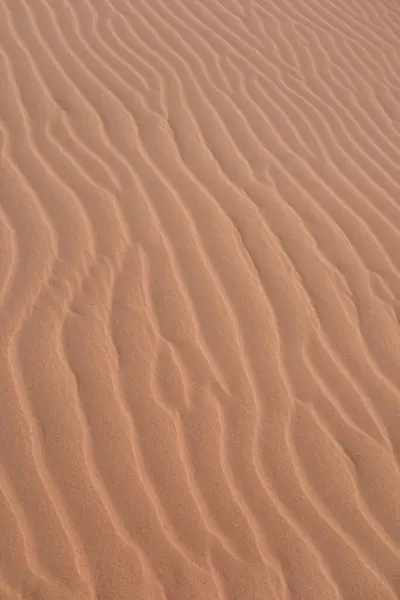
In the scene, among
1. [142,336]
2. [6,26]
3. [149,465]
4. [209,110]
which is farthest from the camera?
[6,26]

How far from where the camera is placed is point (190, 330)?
10.3 feet

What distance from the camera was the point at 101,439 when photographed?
8.73ft

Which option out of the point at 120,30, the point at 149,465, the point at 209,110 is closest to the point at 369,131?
the point at 209,110

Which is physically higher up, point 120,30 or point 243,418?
point 120,30

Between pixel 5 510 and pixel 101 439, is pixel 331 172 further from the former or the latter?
pixel 5 510

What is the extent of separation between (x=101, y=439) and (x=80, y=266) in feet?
3.14

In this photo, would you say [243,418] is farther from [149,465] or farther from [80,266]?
[80,266]

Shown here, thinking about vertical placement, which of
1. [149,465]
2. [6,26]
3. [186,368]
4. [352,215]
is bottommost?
[149,465]

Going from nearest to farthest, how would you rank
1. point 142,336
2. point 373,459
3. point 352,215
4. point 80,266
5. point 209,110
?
point 373,459
point 142,336
point 80,266
point 352,215
point 209,110

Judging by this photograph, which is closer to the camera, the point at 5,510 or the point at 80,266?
the point at 5,510

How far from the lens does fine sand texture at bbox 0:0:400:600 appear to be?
2432mm

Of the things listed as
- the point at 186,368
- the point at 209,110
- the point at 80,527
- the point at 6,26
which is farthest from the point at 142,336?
the point at 6,26

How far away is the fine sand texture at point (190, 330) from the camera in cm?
243

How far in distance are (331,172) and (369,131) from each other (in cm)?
80
